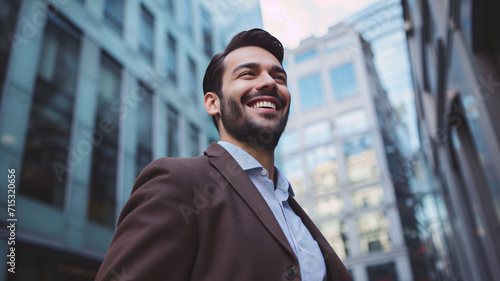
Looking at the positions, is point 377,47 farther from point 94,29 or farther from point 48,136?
point 48,136

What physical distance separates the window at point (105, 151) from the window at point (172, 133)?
2.67m

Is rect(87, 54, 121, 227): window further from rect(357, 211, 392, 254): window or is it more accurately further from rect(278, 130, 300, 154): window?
rect(278, 130, 300, 154): window

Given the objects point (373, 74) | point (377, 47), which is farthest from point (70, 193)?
point (373, 74)

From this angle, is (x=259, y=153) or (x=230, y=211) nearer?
(x=230, y=211)

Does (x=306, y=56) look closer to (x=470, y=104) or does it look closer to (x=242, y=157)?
(x=470, y=104)

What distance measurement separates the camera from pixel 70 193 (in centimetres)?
874

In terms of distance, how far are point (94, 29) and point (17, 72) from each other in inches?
132

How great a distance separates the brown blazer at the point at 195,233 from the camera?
40.1 inches

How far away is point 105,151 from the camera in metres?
Result: 10.3

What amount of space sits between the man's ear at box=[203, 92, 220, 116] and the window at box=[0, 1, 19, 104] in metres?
7.60

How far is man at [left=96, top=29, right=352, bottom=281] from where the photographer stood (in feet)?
3.45

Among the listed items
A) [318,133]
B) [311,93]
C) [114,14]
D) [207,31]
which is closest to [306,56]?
[311,93]

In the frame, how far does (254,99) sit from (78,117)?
921 cm

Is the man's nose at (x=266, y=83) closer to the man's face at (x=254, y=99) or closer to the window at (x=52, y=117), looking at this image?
the man's face at (x=254, y=99)
